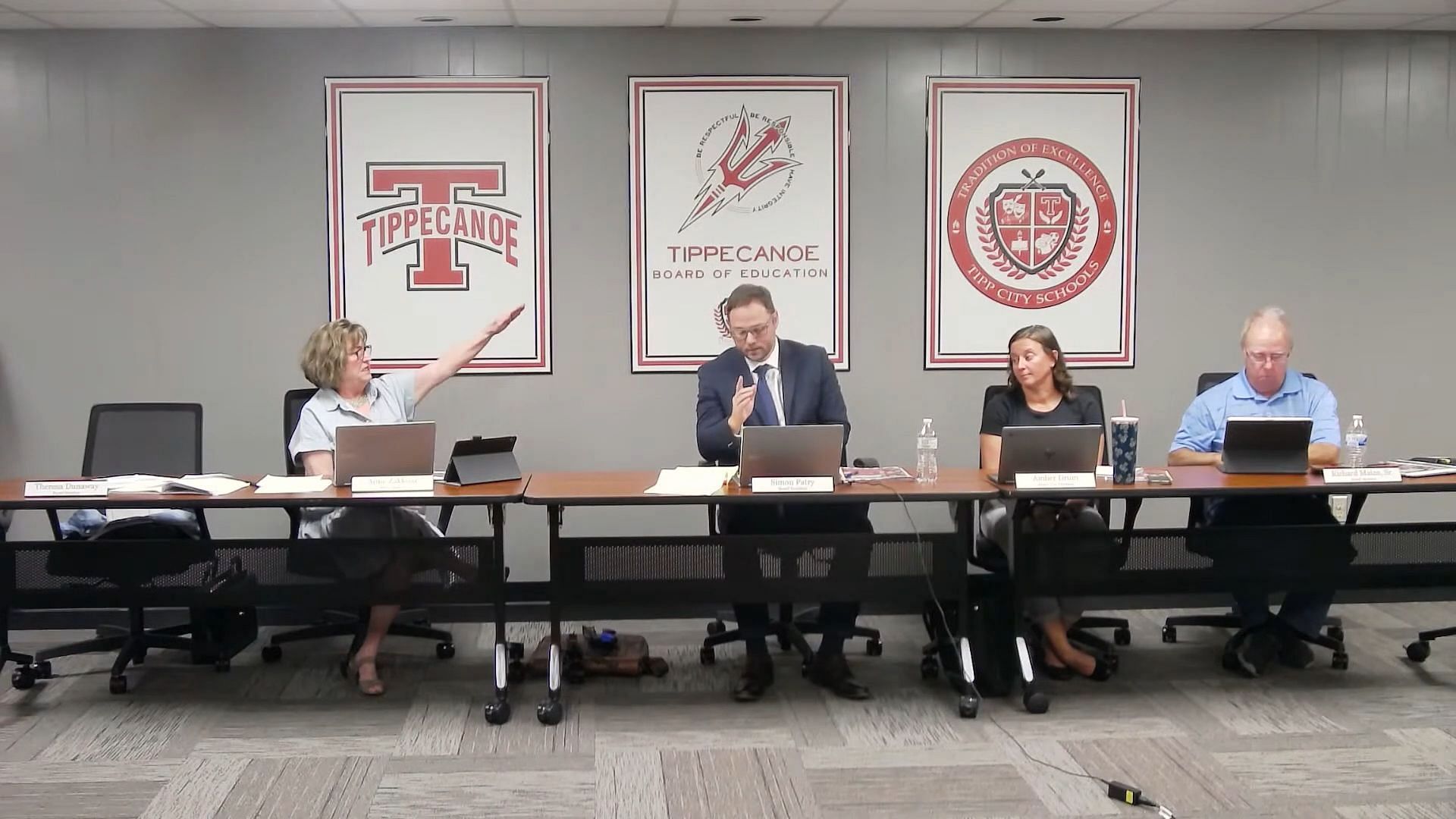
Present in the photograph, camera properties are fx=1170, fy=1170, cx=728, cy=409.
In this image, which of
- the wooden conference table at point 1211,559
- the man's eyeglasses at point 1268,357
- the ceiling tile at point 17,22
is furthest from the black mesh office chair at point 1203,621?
the ceiling tile at point 17,22

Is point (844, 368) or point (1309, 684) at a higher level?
point (844, 368)

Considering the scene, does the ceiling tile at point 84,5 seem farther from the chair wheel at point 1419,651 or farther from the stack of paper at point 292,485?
the chair wheel at point 1419,651

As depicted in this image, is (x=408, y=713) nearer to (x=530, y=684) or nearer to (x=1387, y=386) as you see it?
(x=530, y=684)

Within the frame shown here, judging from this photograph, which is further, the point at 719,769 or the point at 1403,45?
the point at 1403,45

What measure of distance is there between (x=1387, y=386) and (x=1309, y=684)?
195 centimetres

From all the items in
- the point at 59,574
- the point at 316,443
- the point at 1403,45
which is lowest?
the point at 59,574

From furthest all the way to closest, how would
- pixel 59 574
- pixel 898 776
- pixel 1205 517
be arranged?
pixel 1205 517, pixel 59 574, pixel 898 776

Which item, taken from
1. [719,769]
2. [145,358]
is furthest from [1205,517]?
[145,358]

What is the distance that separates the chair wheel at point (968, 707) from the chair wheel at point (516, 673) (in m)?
1.42

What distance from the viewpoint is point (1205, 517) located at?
4098mm

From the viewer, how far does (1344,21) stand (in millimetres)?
4793

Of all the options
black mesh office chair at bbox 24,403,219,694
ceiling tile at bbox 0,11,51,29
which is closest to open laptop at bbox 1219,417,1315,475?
black mesh office chair at bbox 24,403,219,694

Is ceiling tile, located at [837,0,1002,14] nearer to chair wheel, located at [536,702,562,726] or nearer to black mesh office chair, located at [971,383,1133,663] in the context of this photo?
Result: black mesh office chair, located at [971,383,1133,663]

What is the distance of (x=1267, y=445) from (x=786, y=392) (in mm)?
1524
